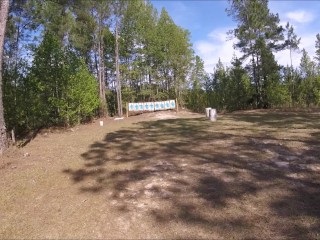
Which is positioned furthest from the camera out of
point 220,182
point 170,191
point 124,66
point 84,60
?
point 124,66

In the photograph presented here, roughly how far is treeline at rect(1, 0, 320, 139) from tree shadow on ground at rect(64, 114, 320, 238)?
31.0 ft

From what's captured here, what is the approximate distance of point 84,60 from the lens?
25.6 m

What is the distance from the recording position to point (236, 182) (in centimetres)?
638

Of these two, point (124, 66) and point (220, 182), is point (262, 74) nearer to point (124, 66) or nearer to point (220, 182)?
point (124, 66)

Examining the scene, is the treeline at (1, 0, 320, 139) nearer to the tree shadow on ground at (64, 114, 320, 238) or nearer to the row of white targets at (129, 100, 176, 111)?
the row of white targets at (129, 100, 176, 111)

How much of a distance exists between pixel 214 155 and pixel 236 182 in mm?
1862

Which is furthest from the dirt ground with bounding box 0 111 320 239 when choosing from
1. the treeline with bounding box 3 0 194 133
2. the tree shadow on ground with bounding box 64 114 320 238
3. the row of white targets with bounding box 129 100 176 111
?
the row of white targets with bounding box 129 100 176 111

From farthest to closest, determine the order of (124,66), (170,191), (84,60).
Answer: (124,66) < (84,60) < (170,191)

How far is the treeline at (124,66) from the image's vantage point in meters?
18.1

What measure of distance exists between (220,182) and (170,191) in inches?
40.6

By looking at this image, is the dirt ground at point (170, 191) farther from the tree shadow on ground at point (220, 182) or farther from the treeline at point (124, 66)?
the treeline at point (124, 66)

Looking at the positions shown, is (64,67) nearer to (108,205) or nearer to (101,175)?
(101,175)

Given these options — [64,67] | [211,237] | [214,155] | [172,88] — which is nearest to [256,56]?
[172,88]

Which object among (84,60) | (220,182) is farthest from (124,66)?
(220,182)
